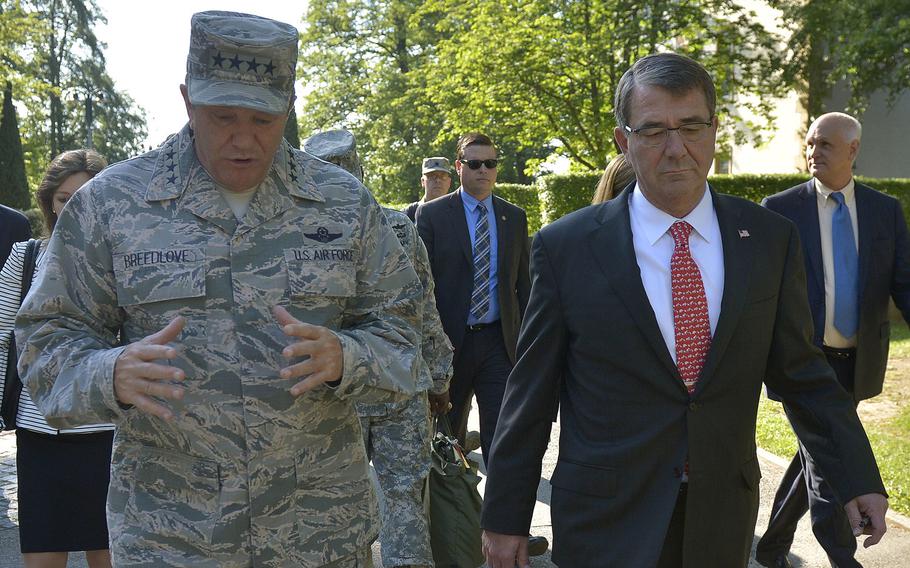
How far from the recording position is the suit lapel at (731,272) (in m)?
2.95

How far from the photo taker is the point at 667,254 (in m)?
3.11

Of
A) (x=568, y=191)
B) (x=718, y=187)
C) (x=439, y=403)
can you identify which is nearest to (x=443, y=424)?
(x=439, y=403)

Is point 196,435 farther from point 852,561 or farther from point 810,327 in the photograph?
point 852,561

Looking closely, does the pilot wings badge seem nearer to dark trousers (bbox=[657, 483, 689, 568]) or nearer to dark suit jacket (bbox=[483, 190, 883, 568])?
dark suit jacket (bbox=[483, 190, 883, 568])

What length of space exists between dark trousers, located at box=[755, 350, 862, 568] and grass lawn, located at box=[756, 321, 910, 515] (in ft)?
4.58

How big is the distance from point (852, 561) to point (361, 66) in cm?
4313

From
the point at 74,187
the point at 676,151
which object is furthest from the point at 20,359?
the point at 74,187

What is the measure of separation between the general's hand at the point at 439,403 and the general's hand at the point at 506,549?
2682mm

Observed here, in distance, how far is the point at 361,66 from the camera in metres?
46.5

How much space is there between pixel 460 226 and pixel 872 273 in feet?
8.66

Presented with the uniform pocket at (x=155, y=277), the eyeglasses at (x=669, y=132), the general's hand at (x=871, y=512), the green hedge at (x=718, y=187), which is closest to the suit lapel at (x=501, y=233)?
the eyeglasses at (x=669, y=132)

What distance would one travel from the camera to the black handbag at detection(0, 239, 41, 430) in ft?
15.0

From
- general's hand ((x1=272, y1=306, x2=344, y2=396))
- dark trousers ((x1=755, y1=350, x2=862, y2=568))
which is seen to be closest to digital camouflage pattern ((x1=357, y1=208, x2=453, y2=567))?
dark trousers ((x1=755, y1=350, x2=862, y2=568))

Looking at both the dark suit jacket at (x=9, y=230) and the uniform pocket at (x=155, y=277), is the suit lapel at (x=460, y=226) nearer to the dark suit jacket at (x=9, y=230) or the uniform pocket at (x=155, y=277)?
the dark suit jacket at (x=9, y=230)
